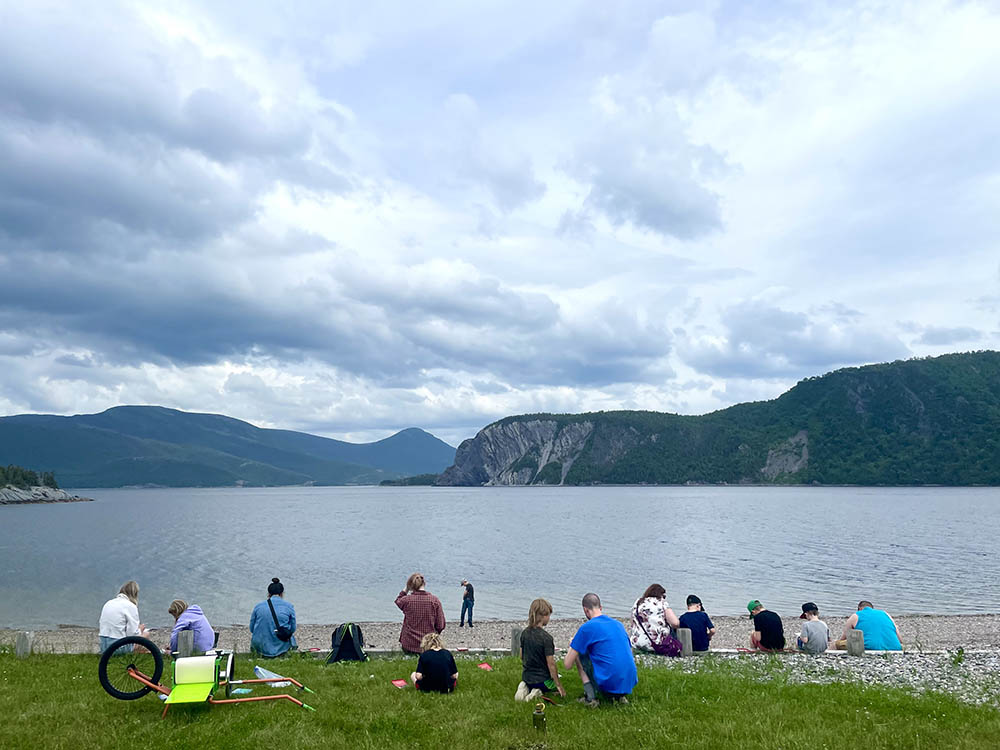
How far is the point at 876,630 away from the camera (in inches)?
648

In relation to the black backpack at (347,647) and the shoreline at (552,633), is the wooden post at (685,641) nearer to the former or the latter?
the black backpack at (347,647)

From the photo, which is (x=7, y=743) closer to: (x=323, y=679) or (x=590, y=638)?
(x=323, y=679)

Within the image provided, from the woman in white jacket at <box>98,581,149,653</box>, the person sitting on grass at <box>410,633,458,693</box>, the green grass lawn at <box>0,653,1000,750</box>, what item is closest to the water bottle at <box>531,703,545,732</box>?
the green grass lawn at <box>0,653,1000,750</box>

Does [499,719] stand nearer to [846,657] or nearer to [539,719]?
[539,719]

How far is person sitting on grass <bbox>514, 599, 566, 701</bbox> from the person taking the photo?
10547 millimetres

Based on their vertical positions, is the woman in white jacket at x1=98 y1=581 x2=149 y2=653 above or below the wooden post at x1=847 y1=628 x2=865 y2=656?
above

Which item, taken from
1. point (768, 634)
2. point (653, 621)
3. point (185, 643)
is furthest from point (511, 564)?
point (185, 643)

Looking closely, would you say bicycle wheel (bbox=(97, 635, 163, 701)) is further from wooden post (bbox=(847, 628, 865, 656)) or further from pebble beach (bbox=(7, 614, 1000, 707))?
wooden post (bbox=(847, 628, 865, 656))

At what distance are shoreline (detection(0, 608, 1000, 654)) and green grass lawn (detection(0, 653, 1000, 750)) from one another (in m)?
12.1

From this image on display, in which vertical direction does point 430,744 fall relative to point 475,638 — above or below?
above

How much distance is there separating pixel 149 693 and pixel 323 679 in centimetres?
274

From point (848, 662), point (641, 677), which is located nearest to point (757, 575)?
point (848, 662)

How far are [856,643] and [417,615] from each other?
9.63 m

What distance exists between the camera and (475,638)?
25938 mm
